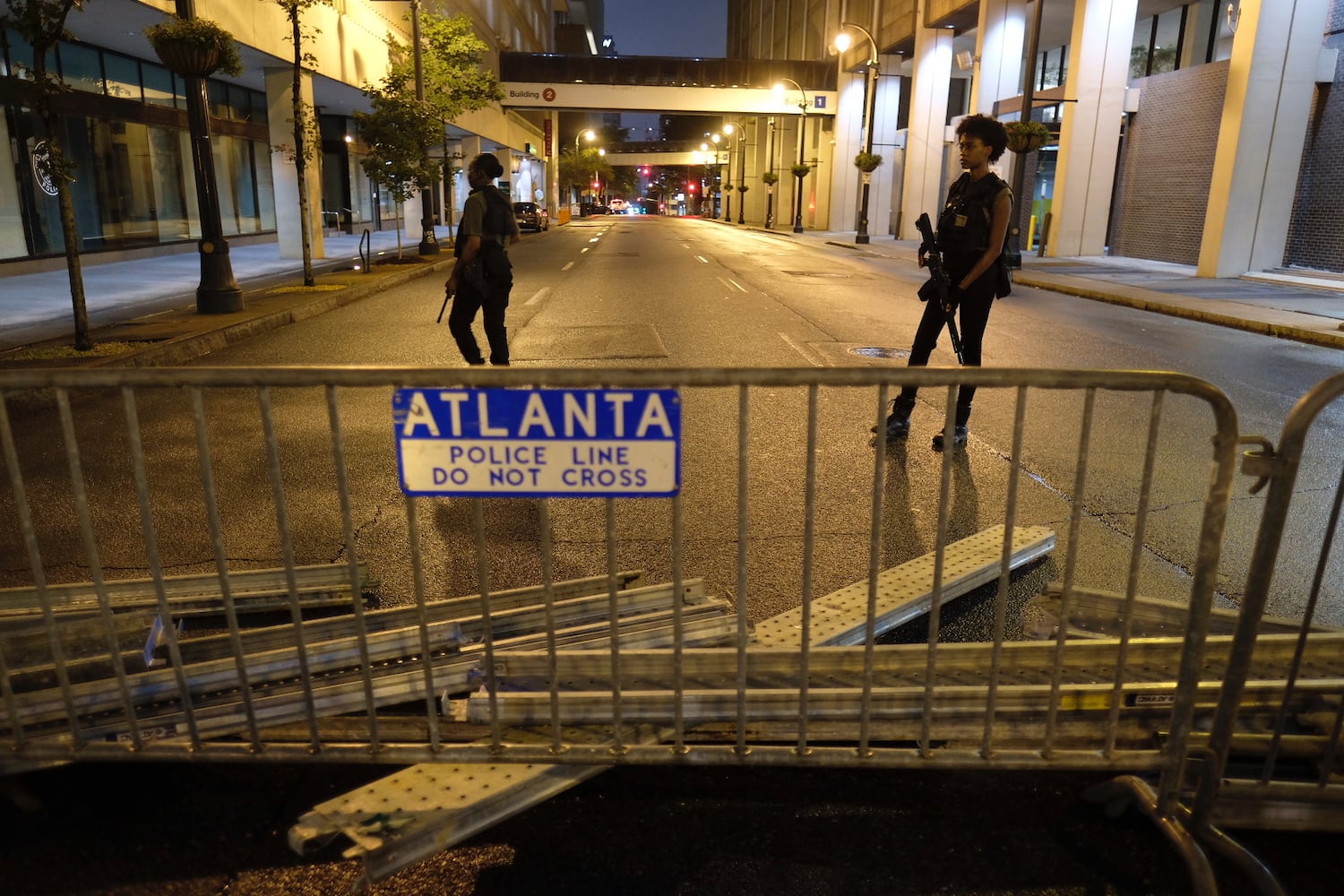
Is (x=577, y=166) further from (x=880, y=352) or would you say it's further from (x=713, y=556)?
(x=713, y=556)

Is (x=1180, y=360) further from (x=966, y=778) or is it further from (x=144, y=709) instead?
(x=144, y=709)

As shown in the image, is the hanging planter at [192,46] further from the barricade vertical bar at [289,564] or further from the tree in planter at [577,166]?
the tree in planter at [577,166]

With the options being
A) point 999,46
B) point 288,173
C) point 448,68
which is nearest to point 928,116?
point 999,46

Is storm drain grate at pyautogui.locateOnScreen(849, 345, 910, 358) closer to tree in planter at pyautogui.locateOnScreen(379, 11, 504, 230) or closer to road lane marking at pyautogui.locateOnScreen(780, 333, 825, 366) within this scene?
road lane marking at pyautogui.locateOnScreen(780, 333, 825, 366)

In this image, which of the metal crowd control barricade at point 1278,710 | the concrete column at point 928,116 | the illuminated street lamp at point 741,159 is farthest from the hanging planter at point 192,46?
the illuminated street lamp at point 741,159

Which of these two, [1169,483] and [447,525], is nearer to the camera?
[447,525]

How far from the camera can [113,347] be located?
32.3ft

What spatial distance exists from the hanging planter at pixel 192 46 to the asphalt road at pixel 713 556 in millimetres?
3550

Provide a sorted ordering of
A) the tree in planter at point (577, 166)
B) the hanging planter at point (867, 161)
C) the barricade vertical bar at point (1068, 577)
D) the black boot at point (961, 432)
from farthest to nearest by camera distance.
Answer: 1. the tree in planter at point (577, 166)
2. the hanging planter at point (867, 161)
3. the black boot at point (961, 432)
4. the barricade vertical bar at point (1068, 577)

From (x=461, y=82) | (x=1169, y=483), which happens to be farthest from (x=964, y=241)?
(x=461, y=82)

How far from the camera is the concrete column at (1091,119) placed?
1022 inches

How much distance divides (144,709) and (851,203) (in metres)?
55.5

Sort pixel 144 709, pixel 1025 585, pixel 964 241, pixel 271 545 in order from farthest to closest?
1. pixel 964 241
2. pixel 271 545
3. pixel 1025 585
4. pixel 144 709

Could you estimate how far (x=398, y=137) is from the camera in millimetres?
23250
